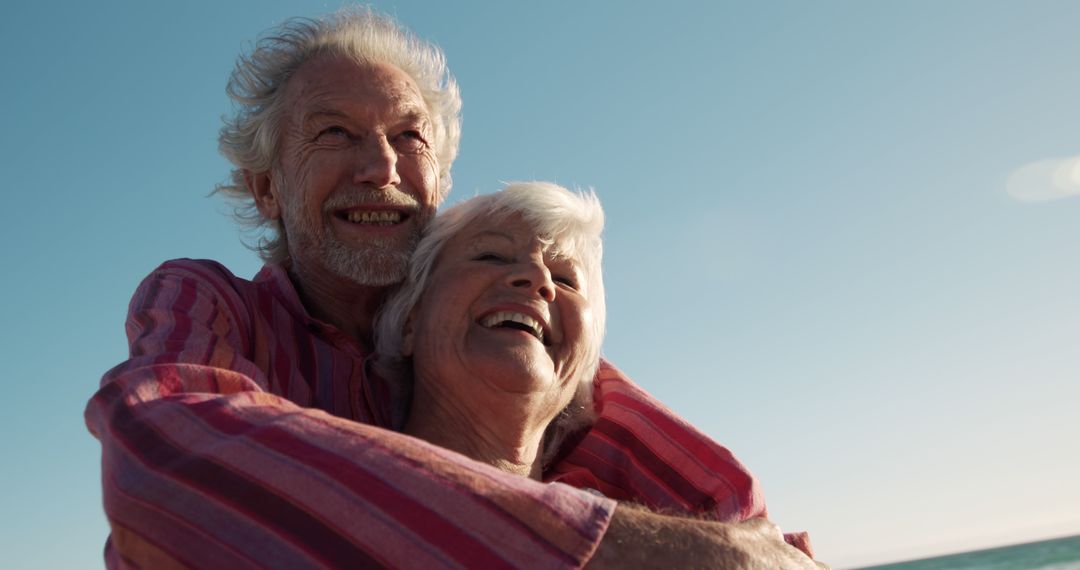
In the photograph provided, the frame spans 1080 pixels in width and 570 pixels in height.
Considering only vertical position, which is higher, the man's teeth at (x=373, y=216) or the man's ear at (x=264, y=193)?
the man's ear at (x=264, y=193)

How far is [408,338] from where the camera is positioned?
339 cm

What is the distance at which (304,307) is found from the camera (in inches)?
133

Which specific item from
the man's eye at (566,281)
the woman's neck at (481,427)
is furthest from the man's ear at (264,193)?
the man's eye at (566,281)

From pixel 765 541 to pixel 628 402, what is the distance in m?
1.80

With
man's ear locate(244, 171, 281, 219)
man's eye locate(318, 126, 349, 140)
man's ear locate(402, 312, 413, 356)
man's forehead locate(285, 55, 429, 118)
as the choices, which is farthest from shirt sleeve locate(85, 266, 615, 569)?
man's ear locate(244, 171, 281, 219)

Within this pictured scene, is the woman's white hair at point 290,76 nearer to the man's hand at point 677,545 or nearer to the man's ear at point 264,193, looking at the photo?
the man's ear at point 264,193

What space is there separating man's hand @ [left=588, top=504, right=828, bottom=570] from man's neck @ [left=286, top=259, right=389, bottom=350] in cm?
208

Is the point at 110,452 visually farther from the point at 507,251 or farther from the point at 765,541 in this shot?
the point at 507,251

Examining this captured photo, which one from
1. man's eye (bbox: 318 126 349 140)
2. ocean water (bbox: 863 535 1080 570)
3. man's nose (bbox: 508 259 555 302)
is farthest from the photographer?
ocean water (bbox: 863 535 1080 570)

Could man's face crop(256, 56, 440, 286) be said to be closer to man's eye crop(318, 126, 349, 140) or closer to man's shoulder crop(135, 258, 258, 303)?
man's eye crop(318, 126, 349, 140)

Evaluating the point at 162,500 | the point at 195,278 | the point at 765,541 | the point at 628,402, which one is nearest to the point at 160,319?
the point at 195,278

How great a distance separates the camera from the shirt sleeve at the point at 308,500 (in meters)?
1.39

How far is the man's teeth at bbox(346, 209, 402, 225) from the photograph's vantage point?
3.48 metres

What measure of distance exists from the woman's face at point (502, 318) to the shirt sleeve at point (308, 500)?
148 centimetres
